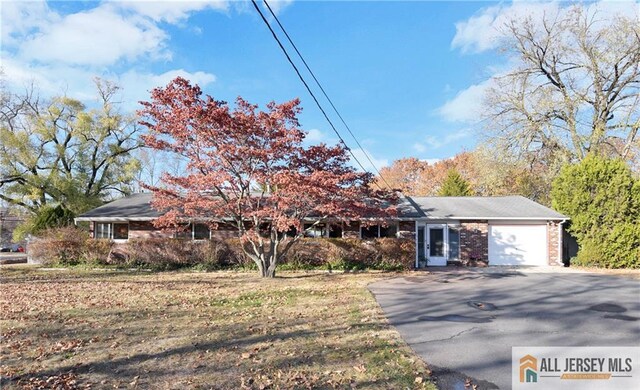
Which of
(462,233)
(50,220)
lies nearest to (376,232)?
(462,233)

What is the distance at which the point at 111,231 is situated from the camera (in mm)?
18000

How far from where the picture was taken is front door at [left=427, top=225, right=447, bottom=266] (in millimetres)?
17000

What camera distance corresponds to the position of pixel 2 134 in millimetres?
21969

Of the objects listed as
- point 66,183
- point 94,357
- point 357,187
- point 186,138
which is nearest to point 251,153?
point 186,138

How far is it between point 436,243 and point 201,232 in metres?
10.9

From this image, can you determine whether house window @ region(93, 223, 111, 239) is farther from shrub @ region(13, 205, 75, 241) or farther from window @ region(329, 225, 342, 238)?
window @ region(329, 225, 342, 238)

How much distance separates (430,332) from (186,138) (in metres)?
8.98

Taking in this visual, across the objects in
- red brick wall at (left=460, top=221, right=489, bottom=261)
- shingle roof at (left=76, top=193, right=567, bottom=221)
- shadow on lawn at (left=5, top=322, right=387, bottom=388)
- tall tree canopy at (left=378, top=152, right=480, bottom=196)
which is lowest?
shadow on lawn at (left=5, top=322, right=387, bottom=388)

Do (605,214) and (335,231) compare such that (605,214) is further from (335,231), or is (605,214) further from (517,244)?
(335,231)

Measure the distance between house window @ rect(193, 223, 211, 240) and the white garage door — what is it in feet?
42.9

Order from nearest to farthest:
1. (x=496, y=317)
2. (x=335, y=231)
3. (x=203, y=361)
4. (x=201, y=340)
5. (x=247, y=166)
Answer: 1. (x=203, y=361)
2. (x=201, y=340)
3. (x=496, y=317)
4. (x=247, y=166)
5. (x=335, y=231)

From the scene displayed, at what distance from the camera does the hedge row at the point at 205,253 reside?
1527cm

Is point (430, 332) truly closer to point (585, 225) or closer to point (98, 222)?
point (585, 225)

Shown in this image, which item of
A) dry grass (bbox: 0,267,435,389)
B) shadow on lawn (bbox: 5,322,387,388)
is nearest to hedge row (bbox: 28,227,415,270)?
dry grass (bbox: 0,267,435,389)
